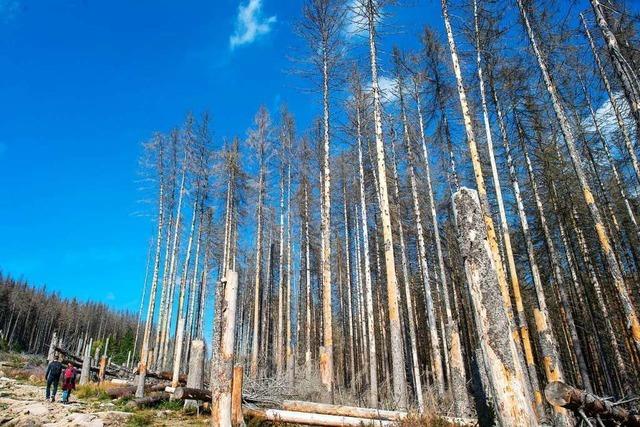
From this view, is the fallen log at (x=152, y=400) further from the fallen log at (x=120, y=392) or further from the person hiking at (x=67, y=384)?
the person hiking at (x=67, y=384)

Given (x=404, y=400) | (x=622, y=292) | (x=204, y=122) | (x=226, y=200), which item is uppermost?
(x=204, y=122)

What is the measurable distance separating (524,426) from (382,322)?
18849 mm

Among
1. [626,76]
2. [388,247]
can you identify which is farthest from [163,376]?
[626,76]

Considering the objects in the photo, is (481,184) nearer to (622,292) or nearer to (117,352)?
(622,292)

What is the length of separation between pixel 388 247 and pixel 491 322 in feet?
20.6

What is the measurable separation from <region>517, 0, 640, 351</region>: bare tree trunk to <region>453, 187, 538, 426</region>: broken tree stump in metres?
5.73

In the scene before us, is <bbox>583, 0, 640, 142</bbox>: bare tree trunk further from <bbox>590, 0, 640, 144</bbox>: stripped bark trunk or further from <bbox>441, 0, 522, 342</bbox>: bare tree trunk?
<bbox>441, 0, 522, 342</bbox>: bare tree trunk

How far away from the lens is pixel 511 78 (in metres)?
13.1

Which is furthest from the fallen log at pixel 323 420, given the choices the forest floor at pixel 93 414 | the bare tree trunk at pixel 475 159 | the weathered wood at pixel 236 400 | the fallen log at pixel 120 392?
the fallen log at pixel 120 392

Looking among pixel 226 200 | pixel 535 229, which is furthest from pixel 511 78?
pixel 226 200

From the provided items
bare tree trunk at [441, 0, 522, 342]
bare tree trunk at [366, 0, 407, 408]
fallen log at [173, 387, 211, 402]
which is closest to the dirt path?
fallen log at [173, 387, 211, 402]

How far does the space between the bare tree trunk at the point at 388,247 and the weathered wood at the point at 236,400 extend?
10.9 feet

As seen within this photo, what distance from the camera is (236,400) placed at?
639cm

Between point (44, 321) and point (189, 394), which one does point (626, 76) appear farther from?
point (44, 321)
